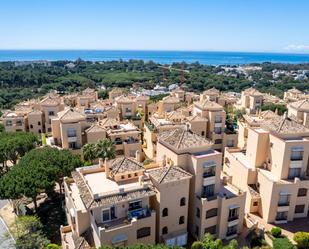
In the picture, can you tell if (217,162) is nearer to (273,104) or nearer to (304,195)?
(304,195)

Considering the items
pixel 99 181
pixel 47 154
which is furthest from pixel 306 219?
pixel 47 154

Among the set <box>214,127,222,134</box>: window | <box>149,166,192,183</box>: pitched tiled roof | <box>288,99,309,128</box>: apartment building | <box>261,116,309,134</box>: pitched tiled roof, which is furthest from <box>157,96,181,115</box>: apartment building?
<box>149,166,192,183</box>: pitched tiled roof

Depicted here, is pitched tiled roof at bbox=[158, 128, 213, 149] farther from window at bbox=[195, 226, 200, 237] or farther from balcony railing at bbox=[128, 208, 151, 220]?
window at bbox=[195, 226, 200, 237]

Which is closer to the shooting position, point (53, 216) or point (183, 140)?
point (183, 140)

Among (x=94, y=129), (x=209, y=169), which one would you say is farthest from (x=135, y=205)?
Result: (x=94, y=129)

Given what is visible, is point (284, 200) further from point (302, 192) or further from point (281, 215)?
point (302, 192)

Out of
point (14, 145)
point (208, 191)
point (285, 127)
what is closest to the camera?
point (208, 191)

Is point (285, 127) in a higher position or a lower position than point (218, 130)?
higher
